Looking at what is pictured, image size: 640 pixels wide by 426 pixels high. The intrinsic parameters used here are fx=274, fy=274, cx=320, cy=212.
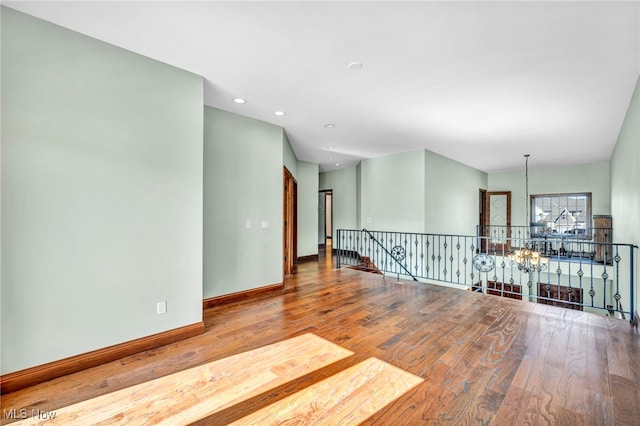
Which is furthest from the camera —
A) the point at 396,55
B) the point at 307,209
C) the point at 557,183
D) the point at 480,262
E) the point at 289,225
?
the point at 557,183

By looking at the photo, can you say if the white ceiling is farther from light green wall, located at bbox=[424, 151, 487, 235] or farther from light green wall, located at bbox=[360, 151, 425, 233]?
light green wall, located at bbox=[424, 151, 487, 235]

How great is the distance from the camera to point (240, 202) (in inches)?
157

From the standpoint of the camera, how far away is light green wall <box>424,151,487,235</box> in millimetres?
6332

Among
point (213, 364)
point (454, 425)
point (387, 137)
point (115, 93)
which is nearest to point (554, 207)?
point (387, 137)

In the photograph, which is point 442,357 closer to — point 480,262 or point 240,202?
point 240,202

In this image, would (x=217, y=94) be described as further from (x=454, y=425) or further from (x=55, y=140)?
(x=454, y=425)

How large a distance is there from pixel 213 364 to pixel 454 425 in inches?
70.7

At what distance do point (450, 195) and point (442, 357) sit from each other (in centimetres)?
576

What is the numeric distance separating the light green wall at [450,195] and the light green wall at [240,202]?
11.8 ft

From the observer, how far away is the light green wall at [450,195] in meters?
6.33

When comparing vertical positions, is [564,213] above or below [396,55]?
below

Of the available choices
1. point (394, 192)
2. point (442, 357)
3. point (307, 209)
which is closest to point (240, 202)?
point (442, 357)

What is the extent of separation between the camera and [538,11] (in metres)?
1.94

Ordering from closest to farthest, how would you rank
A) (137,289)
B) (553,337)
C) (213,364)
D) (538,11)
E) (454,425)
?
(454,425)
(538,11)
(213,364)
(137,289)
(553,337)
